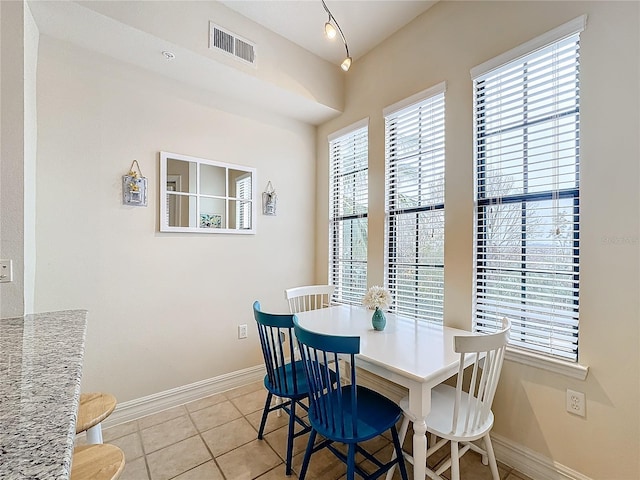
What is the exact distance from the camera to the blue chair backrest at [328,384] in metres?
1.31

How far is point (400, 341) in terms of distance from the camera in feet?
5.89

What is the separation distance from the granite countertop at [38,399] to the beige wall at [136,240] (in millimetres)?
785

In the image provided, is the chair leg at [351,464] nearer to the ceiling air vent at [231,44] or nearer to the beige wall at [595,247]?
the beige wall at [595,247]

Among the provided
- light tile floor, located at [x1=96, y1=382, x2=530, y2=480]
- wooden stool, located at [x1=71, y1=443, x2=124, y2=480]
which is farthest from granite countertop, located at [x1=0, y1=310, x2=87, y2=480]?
light tile floor, located at [x1=96, y1=382, x2=530, y2=480]

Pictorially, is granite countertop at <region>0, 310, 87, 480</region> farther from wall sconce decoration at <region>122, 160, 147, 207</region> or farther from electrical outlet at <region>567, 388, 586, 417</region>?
electrical outlet at <region>567, 388, 586, 417</region>

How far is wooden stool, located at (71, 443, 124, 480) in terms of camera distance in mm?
884

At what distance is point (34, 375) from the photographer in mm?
896

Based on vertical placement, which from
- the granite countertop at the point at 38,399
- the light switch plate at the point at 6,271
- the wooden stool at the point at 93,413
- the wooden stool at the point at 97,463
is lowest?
the wooden stool at the point at 93,413

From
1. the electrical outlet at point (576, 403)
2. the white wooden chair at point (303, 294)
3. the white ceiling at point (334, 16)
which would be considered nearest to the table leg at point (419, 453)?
the electrical outlet at point (576, 403)

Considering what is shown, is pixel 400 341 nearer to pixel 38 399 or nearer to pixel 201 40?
pixel 38 399

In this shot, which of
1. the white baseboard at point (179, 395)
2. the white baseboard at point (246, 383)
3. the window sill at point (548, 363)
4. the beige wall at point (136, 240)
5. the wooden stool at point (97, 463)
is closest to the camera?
the wooden stool at point (97, 463)

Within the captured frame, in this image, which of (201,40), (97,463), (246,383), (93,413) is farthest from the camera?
(246,383)

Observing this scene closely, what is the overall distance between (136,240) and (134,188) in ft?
1.28

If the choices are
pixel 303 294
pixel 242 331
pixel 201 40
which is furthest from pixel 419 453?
pixel 201 40
